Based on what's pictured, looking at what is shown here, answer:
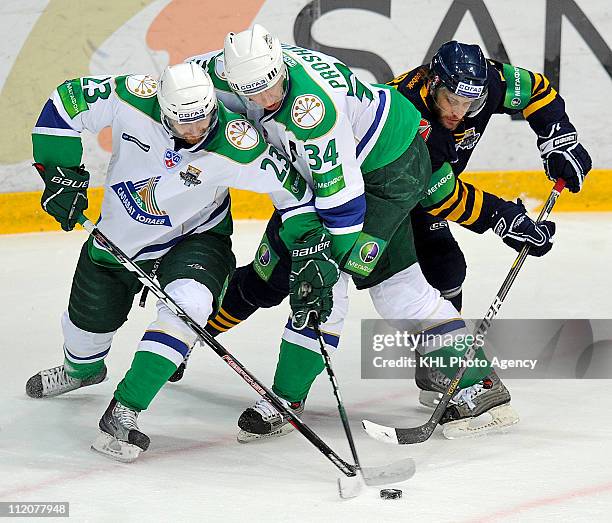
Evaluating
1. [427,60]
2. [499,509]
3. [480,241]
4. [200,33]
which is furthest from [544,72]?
[499,509]

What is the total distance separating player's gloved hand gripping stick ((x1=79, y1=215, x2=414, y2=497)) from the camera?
2.77 meters

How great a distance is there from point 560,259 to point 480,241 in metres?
0.45

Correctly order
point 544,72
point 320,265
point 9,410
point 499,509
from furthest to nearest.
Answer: point 544,72 < point 9,410 < point 320,265 < point 499,509

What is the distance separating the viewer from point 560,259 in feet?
16.0

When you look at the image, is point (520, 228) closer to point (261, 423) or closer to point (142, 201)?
point (261, 423)

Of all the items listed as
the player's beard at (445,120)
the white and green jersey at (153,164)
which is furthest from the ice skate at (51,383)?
the player's beard at (445,120)

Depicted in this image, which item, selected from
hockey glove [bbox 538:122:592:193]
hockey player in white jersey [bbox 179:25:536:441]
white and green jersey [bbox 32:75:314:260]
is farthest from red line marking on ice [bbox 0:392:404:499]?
hockey glove [bbox 538:122:592:193]

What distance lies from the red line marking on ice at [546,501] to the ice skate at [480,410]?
0.49 meters

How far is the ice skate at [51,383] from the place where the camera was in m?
3.46

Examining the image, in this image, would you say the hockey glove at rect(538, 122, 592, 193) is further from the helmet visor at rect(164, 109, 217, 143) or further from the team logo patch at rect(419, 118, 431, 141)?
the helmet visor at rect(164, 109, 217, 143)

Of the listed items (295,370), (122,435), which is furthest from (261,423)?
(122,435)

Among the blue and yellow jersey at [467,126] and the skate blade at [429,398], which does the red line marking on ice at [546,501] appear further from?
the blue and yellow jersey at [467,126]

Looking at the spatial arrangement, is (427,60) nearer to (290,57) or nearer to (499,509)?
(290,57)

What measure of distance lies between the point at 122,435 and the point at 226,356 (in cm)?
33
